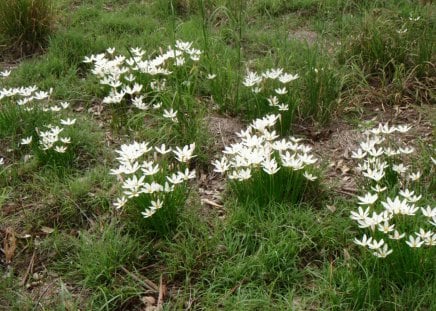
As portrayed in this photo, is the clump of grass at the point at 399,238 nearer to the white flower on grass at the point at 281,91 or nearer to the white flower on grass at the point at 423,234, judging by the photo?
the white flower on grass at the point at 423,234

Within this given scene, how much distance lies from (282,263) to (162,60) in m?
2.12

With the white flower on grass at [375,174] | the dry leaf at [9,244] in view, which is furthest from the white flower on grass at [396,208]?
the dry leaf at [9,244]

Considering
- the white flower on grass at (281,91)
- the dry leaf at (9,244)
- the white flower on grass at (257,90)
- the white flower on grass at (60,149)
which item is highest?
the white flower on grass at (281,91)

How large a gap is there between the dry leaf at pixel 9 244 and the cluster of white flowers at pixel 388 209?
5.84ft

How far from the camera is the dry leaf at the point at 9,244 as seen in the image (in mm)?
2873

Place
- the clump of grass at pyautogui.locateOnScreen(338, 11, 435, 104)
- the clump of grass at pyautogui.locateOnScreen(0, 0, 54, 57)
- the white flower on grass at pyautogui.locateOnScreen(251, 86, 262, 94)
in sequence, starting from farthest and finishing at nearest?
1. the clump of grass at pyautogui.locateOnScreen(0, 0, 54, 57)
2. the clump of grass at pyautogui.locateOnScreen(338, 11, 435, 104)
3. the white flower on grass at pyautogui.locateOnScreen(251, 86, 262, 94)

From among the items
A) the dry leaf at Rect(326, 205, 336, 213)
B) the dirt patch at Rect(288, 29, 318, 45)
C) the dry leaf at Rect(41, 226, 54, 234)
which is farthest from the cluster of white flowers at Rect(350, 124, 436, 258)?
the dirt patch at Rect(288, 29, 318, 45)

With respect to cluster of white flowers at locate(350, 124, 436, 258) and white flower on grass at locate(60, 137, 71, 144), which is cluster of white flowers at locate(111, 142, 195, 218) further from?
cluster of white flowers at locate(350, 124, 436, 258)

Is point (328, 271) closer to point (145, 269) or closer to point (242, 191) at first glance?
point (242, 191)

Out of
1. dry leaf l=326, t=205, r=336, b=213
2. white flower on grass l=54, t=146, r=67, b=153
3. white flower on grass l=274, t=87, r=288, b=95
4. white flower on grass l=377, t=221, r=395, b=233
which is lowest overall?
dry leaf l=326, t=205, r=336, b=213

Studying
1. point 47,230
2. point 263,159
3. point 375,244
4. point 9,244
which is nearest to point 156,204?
point 263,159

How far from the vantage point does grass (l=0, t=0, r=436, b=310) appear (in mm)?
2549

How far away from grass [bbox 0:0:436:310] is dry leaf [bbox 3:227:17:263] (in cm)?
2

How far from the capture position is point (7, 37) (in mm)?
5215
